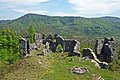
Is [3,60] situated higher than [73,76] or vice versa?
[73,76]

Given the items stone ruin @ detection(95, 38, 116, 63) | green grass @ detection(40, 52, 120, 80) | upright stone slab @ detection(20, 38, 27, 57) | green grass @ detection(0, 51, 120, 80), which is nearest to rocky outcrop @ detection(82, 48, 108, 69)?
green grass @ detection(40, 52, 120, 80)

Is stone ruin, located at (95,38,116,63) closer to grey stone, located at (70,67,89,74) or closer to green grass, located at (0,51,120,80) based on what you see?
green grass, located at (0,51,120,80)

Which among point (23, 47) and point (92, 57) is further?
point (23, 47)

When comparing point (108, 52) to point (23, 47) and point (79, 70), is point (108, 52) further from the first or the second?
point (23, 47)

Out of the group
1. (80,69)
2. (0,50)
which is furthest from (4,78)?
(0,50)

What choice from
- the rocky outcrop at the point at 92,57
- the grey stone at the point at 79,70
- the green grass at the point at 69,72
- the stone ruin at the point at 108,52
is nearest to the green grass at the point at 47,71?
the green grass at the point at 69,72

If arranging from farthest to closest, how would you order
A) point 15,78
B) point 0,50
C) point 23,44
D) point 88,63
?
point 0,50, point 23,44, point 88,63, point 15,78

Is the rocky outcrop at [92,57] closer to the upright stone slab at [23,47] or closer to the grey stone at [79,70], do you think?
the grey stone at [79,70]

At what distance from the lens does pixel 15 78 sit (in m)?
33.0

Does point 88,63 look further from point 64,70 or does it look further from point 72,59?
point 64,70

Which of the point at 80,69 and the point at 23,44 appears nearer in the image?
the point at 80,69

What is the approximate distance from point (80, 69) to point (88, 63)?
19.0ft

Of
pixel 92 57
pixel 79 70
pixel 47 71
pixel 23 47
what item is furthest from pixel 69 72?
pixel 23 47

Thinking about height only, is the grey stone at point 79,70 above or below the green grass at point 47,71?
above
